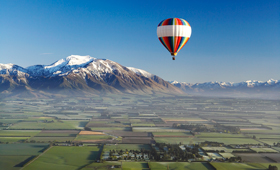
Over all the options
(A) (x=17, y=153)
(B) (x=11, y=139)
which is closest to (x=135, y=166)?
(A) (x=17, y=153)

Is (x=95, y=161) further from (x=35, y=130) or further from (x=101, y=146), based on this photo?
(x=35, y=130)

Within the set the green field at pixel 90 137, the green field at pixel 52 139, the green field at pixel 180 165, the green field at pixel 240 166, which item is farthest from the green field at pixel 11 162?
the green field at pixel 240 166

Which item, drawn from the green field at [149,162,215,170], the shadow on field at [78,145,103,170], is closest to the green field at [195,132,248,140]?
the green field at [149,162,215,170]

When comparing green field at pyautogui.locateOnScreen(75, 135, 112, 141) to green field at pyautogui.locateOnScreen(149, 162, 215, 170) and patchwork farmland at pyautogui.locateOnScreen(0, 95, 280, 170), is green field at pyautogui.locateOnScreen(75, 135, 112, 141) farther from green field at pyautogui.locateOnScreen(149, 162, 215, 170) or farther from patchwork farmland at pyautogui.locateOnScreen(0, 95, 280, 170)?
green field at pyautogui.locateOnScreen(149, 162, 215, 170)

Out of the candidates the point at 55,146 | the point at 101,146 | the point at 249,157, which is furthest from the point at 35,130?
the point at 249,157

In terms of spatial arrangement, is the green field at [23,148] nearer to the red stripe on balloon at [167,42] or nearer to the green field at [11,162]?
the green field at [11,162]

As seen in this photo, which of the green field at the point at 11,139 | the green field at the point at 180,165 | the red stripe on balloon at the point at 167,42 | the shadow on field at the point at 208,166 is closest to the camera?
the red stripe on balloon at the point at 167,42
